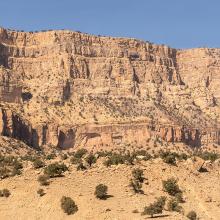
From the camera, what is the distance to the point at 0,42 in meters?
163

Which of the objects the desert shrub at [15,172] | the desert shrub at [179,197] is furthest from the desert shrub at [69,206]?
the desert shrub at [15,172]

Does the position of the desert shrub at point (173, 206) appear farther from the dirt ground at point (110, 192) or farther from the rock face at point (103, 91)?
the rock face at point (103, 91)

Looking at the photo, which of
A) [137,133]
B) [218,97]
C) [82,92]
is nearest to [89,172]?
[137,133]

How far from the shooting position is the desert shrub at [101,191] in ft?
155

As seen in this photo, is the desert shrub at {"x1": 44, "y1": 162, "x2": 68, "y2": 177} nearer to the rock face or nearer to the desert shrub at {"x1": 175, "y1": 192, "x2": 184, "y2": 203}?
the desert shrub at {"x1": 175, "y1": 192, "x2": 184, "y2": 203}

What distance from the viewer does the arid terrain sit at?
182ft

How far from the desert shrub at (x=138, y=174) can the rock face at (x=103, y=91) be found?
73.8 meters

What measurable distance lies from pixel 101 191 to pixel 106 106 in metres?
108

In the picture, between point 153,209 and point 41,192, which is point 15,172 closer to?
point 41,192

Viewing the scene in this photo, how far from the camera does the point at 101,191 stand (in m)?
47.3

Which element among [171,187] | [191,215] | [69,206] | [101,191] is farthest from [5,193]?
[191,215]

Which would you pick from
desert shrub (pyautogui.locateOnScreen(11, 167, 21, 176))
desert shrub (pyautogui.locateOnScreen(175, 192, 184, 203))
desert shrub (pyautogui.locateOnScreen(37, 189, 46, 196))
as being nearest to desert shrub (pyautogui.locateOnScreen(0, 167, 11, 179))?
desert shrub (pyautogui.locateOnScreen(11, 167, 21, 176))

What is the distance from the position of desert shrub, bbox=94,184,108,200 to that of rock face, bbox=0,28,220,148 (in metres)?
76.8

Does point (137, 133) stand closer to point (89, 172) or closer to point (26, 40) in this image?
point (26, 40)
